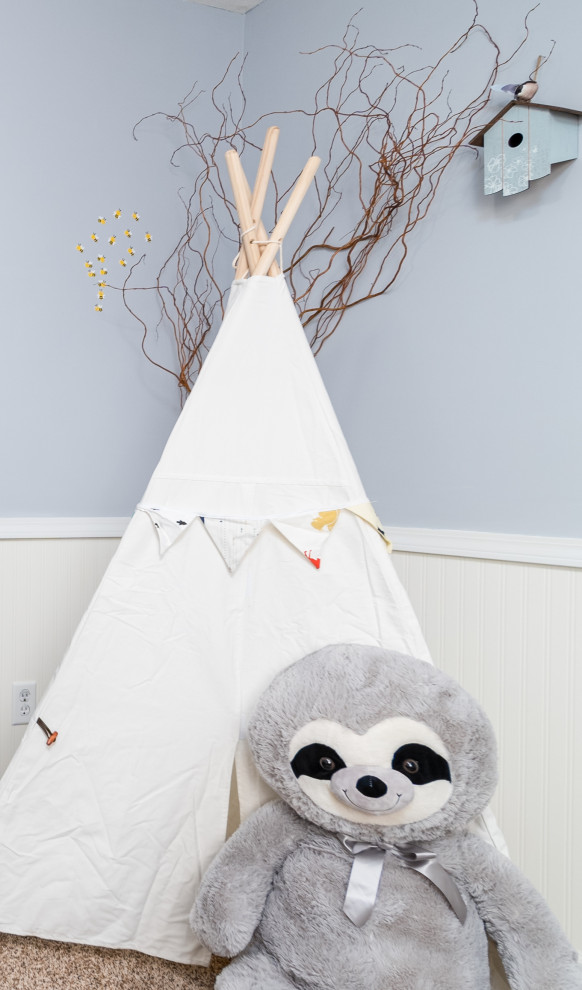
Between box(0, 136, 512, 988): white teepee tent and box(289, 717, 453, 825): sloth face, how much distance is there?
224mm

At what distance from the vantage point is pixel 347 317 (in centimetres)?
199

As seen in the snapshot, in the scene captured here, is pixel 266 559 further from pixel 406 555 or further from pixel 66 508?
pixel 66 508

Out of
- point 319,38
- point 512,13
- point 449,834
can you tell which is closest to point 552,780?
point 449,834

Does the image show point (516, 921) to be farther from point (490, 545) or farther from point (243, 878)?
point (490, 545)

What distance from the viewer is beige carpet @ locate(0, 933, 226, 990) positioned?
138cm

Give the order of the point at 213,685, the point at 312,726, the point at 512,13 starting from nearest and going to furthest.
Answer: the point at 312,726 → the point at 213,685 → the point at 512,13

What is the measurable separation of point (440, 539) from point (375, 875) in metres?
0.72

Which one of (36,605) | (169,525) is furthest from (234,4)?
(36,605)

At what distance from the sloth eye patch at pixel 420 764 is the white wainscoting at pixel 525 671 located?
0.39 metres

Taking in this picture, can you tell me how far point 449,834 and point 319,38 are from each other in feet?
6.33

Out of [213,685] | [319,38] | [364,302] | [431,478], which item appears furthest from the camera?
[319,38]

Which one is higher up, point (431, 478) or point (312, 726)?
point (431, 478)

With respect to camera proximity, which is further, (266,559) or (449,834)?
(266,559)

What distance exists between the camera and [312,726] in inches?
49.4
